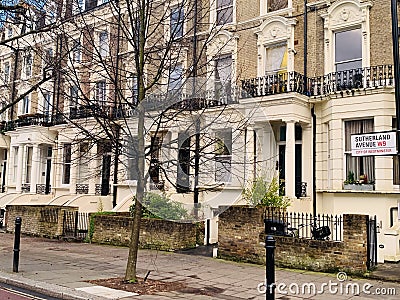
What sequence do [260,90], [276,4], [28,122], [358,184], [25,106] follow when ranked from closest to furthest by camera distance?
[358,184], [260,90], [276,4], [28,122], [25,106]

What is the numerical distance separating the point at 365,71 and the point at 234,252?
7.85m

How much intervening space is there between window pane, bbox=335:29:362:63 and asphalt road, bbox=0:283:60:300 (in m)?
13.0

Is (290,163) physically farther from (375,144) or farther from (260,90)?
(375,144)

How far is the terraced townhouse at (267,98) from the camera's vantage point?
962cm

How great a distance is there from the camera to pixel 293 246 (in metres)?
11.0

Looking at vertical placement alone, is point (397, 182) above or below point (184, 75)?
below

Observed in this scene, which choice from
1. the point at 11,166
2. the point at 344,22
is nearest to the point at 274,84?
the point at 344,22

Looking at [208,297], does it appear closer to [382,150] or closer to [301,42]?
[382,150]

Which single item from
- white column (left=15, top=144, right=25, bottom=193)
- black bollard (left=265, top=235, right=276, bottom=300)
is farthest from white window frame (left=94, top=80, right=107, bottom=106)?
white column (left=15, top=144, right=25, bottom=193)

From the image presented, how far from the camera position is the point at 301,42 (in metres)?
17.2

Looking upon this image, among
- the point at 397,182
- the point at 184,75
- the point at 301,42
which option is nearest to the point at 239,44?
the point at 301,42

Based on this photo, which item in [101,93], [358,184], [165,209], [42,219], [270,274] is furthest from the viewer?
[42,219]

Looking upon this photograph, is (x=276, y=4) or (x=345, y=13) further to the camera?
(x=276, y=4)

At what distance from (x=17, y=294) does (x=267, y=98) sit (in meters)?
10.6
